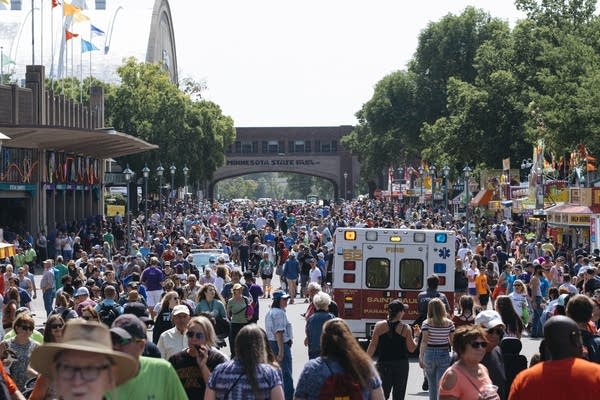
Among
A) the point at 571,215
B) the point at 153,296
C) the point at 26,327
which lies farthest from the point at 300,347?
the point at 571,215

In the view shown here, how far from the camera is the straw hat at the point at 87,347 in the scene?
565cm

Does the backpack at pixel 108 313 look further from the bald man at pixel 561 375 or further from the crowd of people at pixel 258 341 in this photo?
the bald man at pixel 561 375

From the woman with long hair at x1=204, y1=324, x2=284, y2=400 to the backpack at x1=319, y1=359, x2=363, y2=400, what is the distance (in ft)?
1.54

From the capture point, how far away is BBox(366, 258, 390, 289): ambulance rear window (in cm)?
2412

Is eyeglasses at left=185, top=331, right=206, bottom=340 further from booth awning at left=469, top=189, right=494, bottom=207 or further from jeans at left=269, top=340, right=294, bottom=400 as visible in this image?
booth awning at left=469, top=189, right=494, bottom=207

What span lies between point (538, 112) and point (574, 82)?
8612mm

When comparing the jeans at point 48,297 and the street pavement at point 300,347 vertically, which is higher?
the jeans at point 48,297

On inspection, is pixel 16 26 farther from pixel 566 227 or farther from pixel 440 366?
pixel 440 366

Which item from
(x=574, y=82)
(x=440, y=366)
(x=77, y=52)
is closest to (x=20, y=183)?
(x=574, y=82)

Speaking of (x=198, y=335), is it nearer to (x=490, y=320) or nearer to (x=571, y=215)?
(x=490, y=320)

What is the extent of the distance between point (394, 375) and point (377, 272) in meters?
9.59

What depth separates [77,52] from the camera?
11806cm

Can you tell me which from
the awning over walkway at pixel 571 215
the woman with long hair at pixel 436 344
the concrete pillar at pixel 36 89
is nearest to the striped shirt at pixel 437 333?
the woman with long hair at pixel 436 344

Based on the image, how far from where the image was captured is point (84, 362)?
5.65 metres
